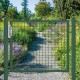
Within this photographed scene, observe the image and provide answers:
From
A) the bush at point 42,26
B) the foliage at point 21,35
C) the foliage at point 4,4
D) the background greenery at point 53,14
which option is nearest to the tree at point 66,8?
the background greenery at point 53,14

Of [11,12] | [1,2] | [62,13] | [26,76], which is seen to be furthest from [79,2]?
[1,2]

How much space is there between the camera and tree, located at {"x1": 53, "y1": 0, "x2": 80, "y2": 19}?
2973cm

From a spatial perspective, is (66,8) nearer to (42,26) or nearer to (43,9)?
(43,9)

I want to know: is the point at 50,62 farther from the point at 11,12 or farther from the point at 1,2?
the point at 1,2

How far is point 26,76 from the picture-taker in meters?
9.62

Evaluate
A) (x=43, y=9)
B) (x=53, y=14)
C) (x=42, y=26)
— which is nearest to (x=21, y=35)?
(x=42, y=26)

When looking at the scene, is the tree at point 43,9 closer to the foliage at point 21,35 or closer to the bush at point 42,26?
the foliage at point 21,35

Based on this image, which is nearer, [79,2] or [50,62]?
[50,62]

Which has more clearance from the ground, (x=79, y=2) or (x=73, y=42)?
(x=79, y=2)

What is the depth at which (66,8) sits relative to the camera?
1230 inches

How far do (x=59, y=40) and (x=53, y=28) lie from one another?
29cm

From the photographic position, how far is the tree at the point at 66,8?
29.7m

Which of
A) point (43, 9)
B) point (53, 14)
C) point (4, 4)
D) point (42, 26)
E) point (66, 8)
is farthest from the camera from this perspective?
point (4, 4)

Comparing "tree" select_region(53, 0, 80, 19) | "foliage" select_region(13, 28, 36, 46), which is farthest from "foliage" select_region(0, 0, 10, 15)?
"foliage" select_region(13, 28, 36, 46)
